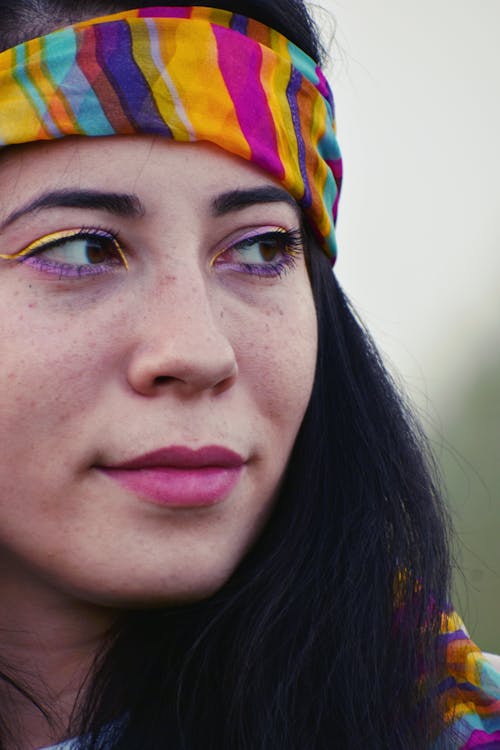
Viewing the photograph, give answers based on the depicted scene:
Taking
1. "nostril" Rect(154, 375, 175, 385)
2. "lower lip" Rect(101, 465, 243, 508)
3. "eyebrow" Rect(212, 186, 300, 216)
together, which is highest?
"eyebrow" Rect(212, 186, 300, 216)

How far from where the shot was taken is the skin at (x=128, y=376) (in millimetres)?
1759

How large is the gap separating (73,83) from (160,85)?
0.45 feet

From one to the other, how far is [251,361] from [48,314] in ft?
1.09

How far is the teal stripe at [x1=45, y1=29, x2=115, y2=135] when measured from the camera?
1.82m

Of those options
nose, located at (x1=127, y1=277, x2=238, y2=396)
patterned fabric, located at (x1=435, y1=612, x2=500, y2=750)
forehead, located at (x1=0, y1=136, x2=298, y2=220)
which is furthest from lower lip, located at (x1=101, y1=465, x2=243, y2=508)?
patterned fabric, located at (x1=435, y1=612, x2=500, y2=750)

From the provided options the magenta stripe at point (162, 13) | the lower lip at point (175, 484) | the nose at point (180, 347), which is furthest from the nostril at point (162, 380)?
the magenta stripe at point (162, 13)

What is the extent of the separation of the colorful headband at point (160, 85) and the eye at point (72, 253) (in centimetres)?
16

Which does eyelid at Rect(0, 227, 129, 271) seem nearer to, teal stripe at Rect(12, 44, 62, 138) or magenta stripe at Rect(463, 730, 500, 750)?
teal stripe at Rect(12, 44, 62, 138)

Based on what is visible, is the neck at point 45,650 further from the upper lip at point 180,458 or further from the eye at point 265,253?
Result: the eye at point 265,253

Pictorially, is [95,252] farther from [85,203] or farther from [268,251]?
[268,251]

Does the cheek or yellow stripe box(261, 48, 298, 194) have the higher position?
yellow stripe box(261, 48, 298, 194)

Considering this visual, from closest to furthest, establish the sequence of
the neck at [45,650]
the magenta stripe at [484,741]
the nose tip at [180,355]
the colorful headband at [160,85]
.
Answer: the nose tip at [180,355]
the colorful headband at [160,85]
the neck at [45,650]
the magenta stripe at [484,741]

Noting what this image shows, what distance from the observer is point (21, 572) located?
6.43 feet

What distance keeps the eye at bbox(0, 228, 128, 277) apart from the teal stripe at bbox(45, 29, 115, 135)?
0.52ft
